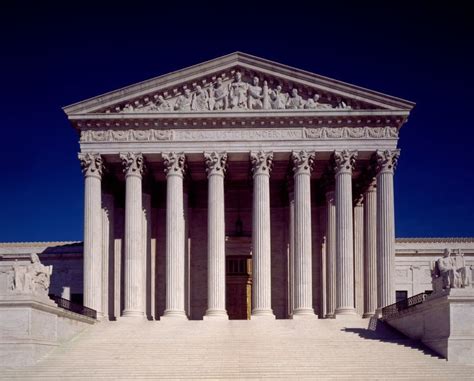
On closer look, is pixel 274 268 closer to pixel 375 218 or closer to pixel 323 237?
pixel 323 237

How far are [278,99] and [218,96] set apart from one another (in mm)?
4099

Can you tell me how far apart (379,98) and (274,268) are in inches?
656

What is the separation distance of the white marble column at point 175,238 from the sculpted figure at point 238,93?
5.04m

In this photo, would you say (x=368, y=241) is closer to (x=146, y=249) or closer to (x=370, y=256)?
(x=370, y=256)

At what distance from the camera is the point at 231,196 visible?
2383 inches

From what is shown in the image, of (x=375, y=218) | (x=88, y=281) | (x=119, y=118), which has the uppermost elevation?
(x=119, y=118)

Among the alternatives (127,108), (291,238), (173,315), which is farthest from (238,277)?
(127,108)

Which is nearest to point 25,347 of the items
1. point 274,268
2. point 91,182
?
point 91,182

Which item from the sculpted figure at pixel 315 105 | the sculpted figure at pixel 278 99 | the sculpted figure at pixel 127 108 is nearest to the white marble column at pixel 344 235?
the sculpted figure at pixel 315 105

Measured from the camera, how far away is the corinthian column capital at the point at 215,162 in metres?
49.9

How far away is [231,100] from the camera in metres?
50.1

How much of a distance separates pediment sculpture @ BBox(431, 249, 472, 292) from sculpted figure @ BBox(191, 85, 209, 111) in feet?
65.0

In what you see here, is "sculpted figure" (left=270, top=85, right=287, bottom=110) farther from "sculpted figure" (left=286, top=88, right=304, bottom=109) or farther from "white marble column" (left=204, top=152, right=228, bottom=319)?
"white marble column" (left=204, top=152, right=228, bottom=319)

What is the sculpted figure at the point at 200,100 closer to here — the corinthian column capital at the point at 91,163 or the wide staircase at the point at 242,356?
the corinthian column capital at the point at 91,163
